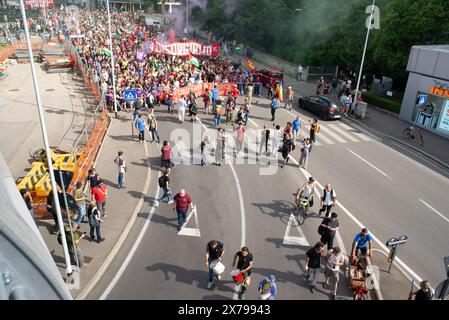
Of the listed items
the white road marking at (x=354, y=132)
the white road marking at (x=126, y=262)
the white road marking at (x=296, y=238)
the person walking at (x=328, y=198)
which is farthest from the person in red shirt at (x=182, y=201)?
the white road marking at (x=354, y=132)

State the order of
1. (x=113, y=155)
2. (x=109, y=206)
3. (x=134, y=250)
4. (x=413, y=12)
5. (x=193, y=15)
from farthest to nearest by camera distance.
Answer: (x=193, y=15) < (x=413, y=12) < (x=113, y=155) < (x=109, y=206) < (x=134, y=250)

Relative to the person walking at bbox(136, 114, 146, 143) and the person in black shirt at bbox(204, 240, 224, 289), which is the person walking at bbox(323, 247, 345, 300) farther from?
the person walking at bbox(136, 114, 146, 143)

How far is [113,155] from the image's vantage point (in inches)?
695

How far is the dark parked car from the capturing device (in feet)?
81.8

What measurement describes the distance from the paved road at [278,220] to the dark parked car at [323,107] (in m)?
4.96

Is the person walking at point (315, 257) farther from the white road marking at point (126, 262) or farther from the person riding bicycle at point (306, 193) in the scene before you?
the white road marking at point (126, 262)

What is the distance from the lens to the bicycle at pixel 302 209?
42.0ft

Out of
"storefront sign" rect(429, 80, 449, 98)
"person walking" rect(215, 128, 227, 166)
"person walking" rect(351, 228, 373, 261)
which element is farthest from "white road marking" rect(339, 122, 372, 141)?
"person walking" rect(351, 228, 373, 261)

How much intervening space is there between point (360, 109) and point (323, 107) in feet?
10.1

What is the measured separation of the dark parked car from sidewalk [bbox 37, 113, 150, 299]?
12.8 metres

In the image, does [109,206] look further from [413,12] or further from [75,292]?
[413,12]

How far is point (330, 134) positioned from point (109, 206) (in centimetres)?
1435

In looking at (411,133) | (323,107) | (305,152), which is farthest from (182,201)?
(411,133)
